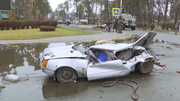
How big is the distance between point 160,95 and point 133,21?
2668 cm

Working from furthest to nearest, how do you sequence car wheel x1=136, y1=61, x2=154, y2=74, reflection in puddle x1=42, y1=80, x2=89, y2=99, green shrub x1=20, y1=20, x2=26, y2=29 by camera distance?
green shrub x1=20, y1=20, x2=26, y2=29
car wheel x1=136, y1=61, x2=154, y2=74
reflection in puddle x1=42, y1=80, x2=89, y2=99

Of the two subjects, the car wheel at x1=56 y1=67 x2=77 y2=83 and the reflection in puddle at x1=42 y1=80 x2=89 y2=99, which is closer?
the reflection in puddle at x1=42 y1=80 x2=89 y2=99

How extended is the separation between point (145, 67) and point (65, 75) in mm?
2802

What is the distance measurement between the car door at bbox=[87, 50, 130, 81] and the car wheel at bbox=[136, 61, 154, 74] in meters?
0.72

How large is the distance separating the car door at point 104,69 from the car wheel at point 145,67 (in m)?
0.72

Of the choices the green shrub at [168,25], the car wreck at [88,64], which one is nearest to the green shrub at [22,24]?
the car wreck at [88,64]

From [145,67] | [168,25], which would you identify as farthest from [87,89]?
[168,25]

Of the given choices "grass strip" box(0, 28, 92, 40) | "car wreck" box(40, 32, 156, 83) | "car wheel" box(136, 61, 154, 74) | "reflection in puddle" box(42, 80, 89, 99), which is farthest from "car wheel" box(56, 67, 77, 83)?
"grass strip" box(0, 28, 92, 40)

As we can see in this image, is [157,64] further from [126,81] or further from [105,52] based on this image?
[105,52]

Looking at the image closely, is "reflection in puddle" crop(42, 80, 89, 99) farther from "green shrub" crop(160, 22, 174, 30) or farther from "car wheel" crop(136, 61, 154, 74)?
"green shrub" crop(160, 22, 174, 30)

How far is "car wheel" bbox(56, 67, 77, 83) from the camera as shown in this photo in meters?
4.77

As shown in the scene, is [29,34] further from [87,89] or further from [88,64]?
[87,89]

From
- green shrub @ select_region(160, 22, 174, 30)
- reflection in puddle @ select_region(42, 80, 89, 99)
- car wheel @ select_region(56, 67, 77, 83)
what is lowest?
reflection in puddle @ select_region(42, 80, 89, 99)

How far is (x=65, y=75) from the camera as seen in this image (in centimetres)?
483
